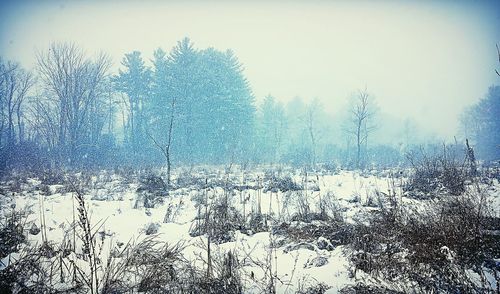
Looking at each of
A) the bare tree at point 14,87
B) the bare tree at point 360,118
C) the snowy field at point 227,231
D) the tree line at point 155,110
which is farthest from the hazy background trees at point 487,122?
the bare tree at point 14,87

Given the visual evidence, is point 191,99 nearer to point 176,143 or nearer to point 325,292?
point 176,143

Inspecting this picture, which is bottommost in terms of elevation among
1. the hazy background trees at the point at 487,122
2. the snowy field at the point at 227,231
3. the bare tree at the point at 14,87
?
the snowy field at the point at 227,231

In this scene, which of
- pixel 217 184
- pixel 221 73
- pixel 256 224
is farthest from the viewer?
pixel 221 73

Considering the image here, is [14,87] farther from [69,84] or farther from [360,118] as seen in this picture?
[360,118]

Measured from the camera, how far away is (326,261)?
12.3 feet

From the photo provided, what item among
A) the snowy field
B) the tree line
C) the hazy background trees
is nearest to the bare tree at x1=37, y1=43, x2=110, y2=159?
the tree line

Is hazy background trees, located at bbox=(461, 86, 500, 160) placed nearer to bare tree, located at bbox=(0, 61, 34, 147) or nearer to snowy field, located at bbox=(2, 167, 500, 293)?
snowy field, located at bbox=(2, 167, 500, 293)

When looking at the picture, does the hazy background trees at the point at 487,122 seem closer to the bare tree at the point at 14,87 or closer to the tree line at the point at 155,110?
the tree line at the point at 155,110

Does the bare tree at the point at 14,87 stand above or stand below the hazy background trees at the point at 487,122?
above

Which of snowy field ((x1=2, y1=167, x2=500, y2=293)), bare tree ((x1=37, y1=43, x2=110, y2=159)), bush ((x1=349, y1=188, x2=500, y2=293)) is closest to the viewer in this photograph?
bush ((x1=349, y1=188, x2=500, y2=293))

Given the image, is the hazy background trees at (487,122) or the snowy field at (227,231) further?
the hazy background trees at (487,122)

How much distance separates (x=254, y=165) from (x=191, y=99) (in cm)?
1300

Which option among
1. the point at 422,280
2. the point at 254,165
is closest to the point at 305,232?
the point at 422,280

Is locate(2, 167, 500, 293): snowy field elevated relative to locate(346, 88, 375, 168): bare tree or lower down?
lower down
